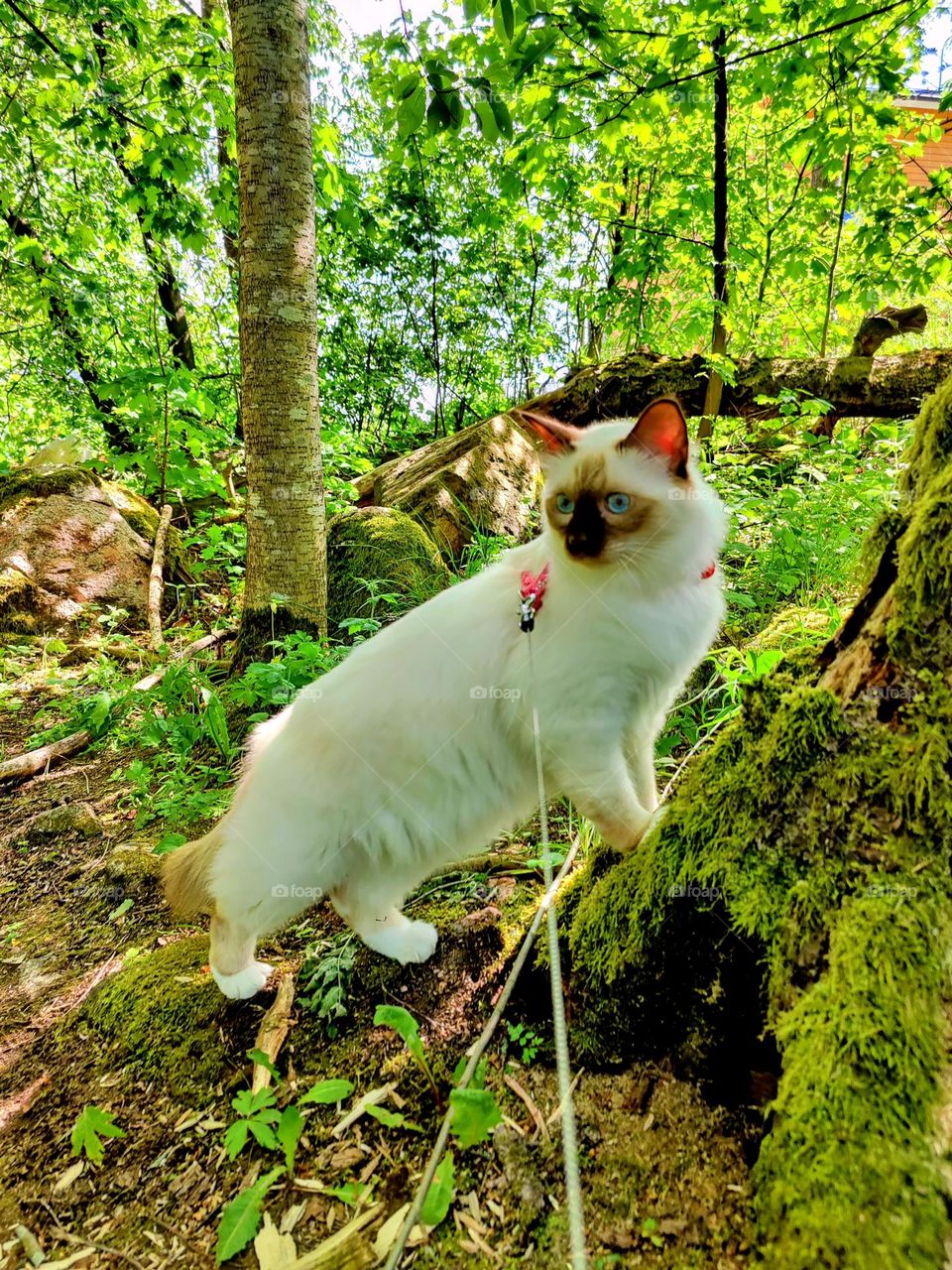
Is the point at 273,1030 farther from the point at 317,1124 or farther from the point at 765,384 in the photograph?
the point at 765,384

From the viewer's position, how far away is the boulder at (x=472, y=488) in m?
4.94

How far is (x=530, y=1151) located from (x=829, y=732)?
3.46ft

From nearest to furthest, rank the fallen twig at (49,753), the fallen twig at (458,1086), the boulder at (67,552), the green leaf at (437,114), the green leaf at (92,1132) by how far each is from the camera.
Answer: the fallen twig at (458,1086) < the green leaf at (92,1132) < the green leaf at (437,114) < the fallen twig at (49,753) < the boulder at (67,552)

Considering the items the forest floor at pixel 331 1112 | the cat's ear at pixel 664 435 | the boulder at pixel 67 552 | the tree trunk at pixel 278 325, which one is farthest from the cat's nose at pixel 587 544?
the boulder at pixel 67 552

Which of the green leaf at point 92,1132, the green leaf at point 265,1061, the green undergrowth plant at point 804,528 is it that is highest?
the green undergrowth plant at point 804,528

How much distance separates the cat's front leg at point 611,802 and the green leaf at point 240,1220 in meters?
1.07

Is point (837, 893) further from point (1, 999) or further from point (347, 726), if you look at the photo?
point (1, 999)

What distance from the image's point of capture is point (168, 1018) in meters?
1.76

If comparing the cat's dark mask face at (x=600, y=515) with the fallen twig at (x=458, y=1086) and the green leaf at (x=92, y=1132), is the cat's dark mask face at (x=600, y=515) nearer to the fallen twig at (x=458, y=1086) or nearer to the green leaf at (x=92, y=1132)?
the fallen twig at (x=458, y=1086)

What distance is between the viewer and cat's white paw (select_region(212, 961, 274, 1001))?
1772mm

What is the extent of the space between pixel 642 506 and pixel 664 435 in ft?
0.66

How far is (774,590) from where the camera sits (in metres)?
3.50

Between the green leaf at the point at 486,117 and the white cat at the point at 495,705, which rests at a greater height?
the green leaf at the point at 486,117

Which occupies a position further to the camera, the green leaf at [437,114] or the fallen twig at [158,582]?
the fallen twig at [158,582]
